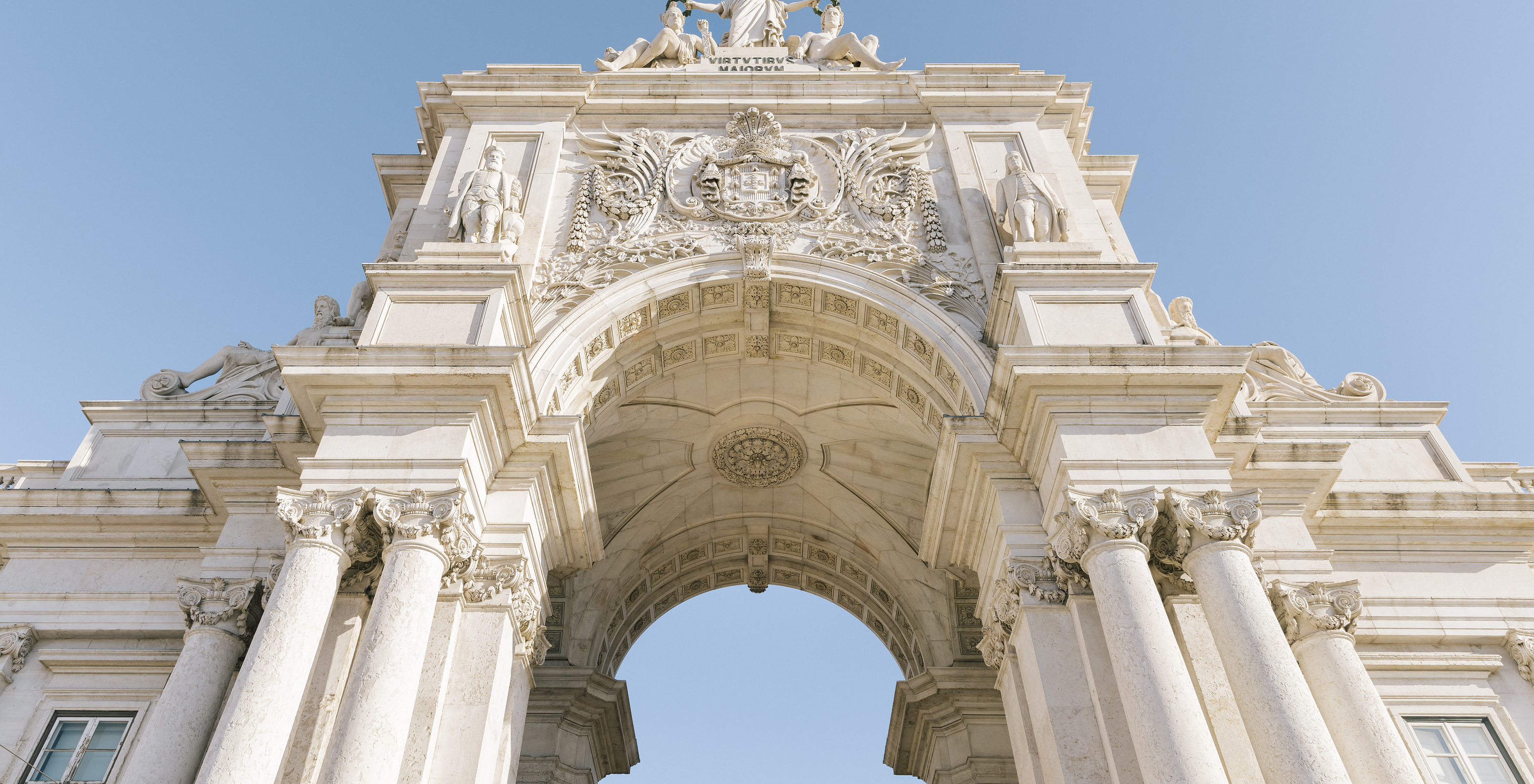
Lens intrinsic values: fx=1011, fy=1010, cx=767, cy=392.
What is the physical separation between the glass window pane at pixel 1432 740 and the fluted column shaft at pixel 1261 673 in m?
3.50

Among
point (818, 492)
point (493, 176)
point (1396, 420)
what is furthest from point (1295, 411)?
point (493, 176)

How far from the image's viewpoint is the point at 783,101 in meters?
17.9

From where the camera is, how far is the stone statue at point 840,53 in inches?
762

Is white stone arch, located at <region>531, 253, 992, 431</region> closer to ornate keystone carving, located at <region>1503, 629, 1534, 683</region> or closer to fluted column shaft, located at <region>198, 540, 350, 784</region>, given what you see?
fluted column shaft, located at <region>198, 540, 350, 784</region>

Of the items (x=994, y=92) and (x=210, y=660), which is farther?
(x=994, y=92)

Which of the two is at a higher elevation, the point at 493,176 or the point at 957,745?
the point at 493,176

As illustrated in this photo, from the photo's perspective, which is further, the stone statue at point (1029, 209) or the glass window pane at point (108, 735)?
the stone statue at point (1029, 209)

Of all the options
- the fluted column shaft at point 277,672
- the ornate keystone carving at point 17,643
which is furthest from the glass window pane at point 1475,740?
the ornate keystone carving at point 17,643

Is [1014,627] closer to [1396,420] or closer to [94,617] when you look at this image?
[1396,420]

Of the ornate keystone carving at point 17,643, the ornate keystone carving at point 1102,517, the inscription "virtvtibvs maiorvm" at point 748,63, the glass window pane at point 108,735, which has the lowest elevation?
the glass window pane at point 108,735

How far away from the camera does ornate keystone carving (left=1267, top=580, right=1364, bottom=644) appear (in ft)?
37.7

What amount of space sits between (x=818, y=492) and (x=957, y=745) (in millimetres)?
5442

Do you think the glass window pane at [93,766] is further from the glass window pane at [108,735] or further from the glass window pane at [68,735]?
the glass window pane at [68,735]

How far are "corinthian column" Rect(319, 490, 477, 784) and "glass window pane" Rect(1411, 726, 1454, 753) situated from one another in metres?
11.5
